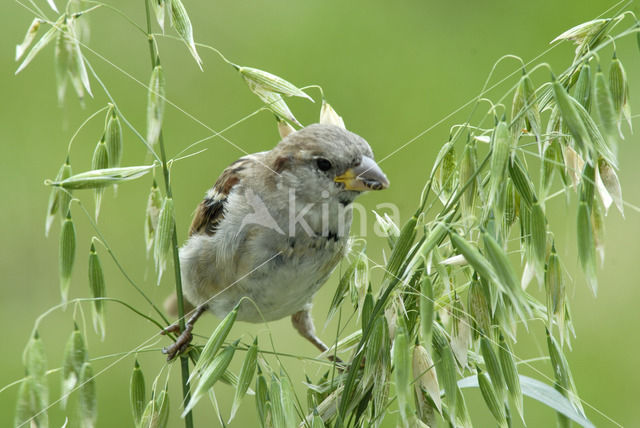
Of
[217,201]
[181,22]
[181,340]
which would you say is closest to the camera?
[181,22]

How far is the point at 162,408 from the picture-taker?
121 centimetres

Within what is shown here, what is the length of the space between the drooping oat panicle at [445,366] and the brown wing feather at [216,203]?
1043mm

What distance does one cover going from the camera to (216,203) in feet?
6.98

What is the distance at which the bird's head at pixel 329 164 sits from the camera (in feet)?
5.61

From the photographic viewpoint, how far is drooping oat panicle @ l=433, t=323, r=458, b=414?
42.4 inches

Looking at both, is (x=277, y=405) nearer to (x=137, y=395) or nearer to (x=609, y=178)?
(x=137, y=395)

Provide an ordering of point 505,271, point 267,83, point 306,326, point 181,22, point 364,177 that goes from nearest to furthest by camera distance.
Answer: point 505,271 → point 181,22 → point 267,83 → point 364,177 → point 306,326

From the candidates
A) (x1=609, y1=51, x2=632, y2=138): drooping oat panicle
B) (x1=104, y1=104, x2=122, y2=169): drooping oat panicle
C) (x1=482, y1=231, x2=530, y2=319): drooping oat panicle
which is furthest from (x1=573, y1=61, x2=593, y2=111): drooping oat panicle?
(x1=104, y1=104, x2=122, y2=169): drooping oat panicle

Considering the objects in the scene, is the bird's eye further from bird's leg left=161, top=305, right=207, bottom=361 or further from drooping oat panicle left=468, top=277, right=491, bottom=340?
drooping oat panicle left=468, top=277, right=491, bottom=340

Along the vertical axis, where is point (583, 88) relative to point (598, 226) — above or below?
above

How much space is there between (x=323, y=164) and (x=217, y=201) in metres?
0.46

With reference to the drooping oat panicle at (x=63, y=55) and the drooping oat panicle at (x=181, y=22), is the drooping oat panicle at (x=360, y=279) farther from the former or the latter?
the drooping oat panicle at (x=63, y=55)

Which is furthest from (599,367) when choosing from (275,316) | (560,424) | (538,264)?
(538,264)

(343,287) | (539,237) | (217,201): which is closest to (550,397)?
(539,237)
